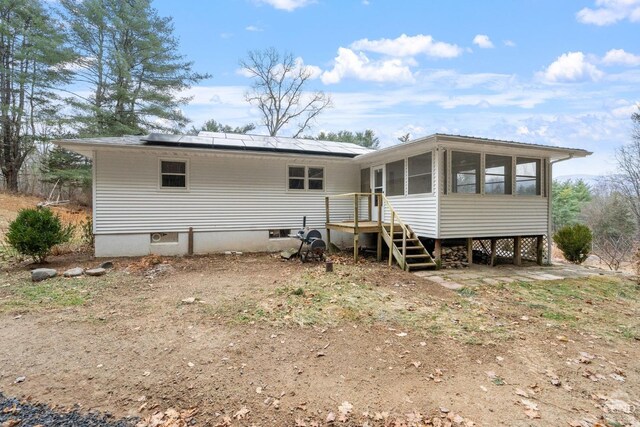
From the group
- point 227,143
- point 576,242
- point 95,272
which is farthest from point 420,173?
point 95,272

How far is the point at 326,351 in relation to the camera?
3555 millimetres

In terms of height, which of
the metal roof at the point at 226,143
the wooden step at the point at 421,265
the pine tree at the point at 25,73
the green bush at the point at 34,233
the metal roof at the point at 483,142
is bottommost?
the wooden step at the point at 421,265

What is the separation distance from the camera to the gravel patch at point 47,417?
2408 millimetres

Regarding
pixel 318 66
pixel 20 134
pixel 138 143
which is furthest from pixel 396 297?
pixel 318 66

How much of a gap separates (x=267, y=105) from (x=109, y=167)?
18828 millimetres

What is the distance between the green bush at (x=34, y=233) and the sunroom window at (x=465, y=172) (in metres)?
9.28

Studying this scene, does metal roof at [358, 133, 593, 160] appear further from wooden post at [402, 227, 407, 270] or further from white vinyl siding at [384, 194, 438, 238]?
wooden post at [402, 227, 407, 270]

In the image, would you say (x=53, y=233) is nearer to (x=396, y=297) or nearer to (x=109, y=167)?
(x=109, y=167)

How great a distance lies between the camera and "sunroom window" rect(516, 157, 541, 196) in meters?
8.54

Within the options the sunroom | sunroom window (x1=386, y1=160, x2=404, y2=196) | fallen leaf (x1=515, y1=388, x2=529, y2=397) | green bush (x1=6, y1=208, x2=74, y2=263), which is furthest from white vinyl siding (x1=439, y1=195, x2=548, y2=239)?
green bush (x1=6, y1=208, x2=74, y2=263)

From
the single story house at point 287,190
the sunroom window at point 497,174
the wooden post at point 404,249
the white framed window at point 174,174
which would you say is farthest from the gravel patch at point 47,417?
the sunroom window at point 497,174

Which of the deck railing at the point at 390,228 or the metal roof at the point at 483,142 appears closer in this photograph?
the metal roof at the point at 483,142

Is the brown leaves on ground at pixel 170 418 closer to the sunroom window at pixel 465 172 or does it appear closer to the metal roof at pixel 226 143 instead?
the sunroom window at pixel 465 172

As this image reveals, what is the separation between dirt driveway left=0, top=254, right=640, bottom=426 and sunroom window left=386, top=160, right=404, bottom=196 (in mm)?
3688
